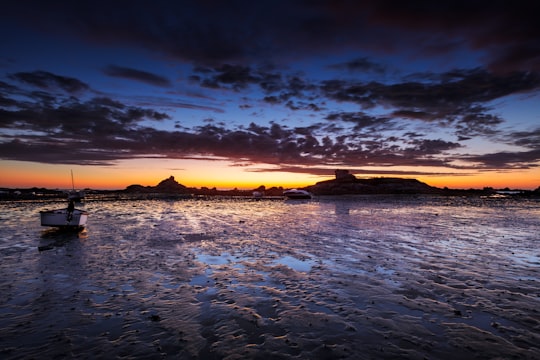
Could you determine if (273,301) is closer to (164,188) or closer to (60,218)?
(60,218)

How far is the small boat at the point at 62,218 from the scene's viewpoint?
95.1 feet

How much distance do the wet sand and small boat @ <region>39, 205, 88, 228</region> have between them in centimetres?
799

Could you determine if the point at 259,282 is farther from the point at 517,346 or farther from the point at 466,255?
the point at 466,255

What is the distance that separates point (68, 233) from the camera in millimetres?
29312

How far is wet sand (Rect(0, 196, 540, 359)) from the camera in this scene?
310 inches

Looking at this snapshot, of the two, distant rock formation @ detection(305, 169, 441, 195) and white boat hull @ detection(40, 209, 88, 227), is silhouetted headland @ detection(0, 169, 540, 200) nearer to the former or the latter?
distant rock formation @ detection(305, 169, 441, 195)

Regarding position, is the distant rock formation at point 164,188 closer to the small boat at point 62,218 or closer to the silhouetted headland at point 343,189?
the silhouetted headland at point 343,189

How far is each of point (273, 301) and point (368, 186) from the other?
16445 centimetres

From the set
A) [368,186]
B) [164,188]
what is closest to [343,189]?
[368,186]

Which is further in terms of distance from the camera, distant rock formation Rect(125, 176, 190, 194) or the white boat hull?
distant rock formation Rect(125, 176, 190, 194)

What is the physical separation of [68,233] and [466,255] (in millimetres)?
34450

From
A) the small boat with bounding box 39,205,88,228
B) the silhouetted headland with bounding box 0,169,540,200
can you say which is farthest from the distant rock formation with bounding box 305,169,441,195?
the small boat with bounding box 39,205,88,228

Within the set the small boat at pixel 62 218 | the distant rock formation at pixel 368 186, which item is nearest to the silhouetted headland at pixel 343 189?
the distant rock formation at pixel 368 186

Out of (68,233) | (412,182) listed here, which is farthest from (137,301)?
(412,182)
